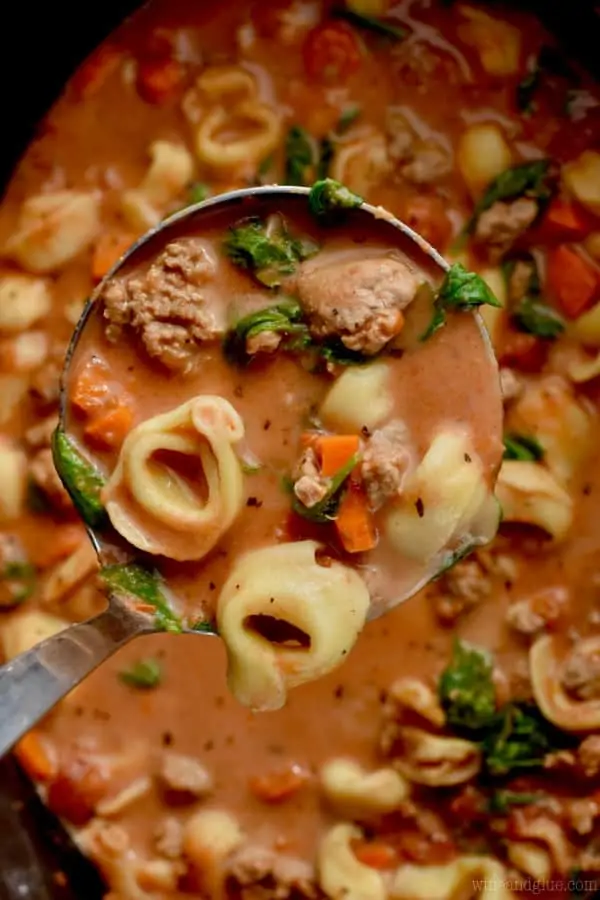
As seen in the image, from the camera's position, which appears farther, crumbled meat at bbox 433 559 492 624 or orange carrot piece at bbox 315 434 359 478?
crumbled meat at bbox 433 559 492 624

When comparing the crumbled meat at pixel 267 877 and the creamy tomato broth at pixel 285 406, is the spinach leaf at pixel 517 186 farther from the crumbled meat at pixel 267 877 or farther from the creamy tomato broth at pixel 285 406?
the crumbled meat at pixel 267 877

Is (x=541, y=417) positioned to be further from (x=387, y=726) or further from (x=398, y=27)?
(x=398, y=27)

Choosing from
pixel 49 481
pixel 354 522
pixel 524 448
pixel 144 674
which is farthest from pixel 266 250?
pixel 144 674

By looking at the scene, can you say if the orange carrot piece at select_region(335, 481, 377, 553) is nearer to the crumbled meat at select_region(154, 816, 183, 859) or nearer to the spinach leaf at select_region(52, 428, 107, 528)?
the spinach leaf at select_region(52, 428, 107, 528)

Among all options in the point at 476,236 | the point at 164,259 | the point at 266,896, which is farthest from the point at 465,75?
the point at 266,896

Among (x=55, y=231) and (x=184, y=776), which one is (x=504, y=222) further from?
(x=184, y=776)

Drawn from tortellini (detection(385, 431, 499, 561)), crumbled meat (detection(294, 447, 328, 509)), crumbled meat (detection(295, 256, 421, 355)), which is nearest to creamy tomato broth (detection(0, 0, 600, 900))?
tortellini (detection(385, 431, 499, 561))
